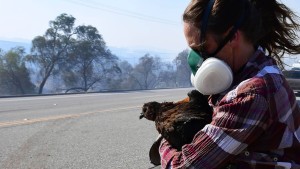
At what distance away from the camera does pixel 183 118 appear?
171 centimetres

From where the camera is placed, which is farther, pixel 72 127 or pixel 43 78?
pixel 43 78

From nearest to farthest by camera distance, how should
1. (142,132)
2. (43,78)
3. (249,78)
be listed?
1. (249,78)
2. (142,132)
3. (43,78)

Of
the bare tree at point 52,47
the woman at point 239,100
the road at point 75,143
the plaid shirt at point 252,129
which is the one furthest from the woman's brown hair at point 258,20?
the bare tree at point 52,47

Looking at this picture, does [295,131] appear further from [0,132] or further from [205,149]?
[0,132]

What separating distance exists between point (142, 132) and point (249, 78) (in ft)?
24.2

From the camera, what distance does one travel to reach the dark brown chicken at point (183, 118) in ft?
5.50

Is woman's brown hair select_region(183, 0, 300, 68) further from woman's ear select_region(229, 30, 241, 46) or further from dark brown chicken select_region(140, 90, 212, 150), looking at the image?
dark brown chicken select_region(140, 90, 212, 150)

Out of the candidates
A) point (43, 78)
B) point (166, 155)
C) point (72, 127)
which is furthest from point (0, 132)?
point (43, 78)

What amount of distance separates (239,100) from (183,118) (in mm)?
284

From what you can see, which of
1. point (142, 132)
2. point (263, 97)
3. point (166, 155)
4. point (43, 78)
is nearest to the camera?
point (263, 97)

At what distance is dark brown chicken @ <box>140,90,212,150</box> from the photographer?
1.68m

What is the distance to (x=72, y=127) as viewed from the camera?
9.52 metres

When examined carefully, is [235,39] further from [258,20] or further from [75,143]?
[75,143]

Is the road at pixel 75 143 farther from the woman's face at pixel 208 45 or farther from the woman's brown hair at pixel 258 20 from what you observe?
the woman's face at pixel 208 45
